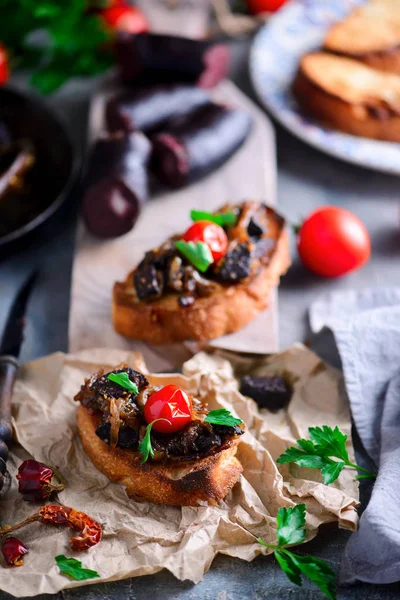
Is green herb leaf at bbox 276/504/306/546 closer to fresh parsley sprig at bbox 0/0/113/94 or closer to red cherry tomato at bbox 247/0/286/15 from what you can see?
fresh parsley sprig at bbox 0/0/113/94

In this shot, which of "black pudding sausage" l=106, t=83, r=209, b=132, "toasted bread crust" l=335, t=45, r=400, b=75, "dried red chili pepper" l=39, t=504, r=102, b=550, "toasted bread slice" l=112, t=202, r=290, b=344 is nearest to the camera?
"dried red chili pepper" l=39, t=504, r=102, b=550

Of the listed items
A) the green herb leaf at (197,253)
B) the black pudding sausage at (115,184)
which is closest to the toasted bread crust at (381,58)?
the black pudding sausage at (115,184)

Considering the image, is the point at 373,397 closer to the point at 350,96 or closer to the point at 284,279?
the point at 284,279

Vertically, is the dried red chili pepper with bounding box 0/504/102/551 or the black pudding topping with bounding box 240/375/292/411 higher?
the dried red chili pepper with bounding box 0/504/102/551

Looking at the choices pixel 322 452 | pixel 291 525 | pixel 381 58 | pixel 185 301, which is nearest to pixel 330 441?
pixel 322 452

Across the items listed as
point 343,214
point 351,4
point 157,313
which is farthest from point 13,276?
point 351,4

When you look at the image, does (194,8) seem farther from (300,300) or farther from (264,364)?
(264,364)

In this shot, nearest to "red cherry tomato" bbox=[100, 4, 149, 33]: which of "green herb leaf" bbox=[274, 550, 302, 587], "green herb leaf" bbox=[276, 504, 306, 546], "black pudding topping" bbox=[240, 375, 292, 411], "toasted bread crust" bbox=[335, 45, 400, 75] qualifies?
"toasted bread crust" bbox=[335, 45, 400, 75]
